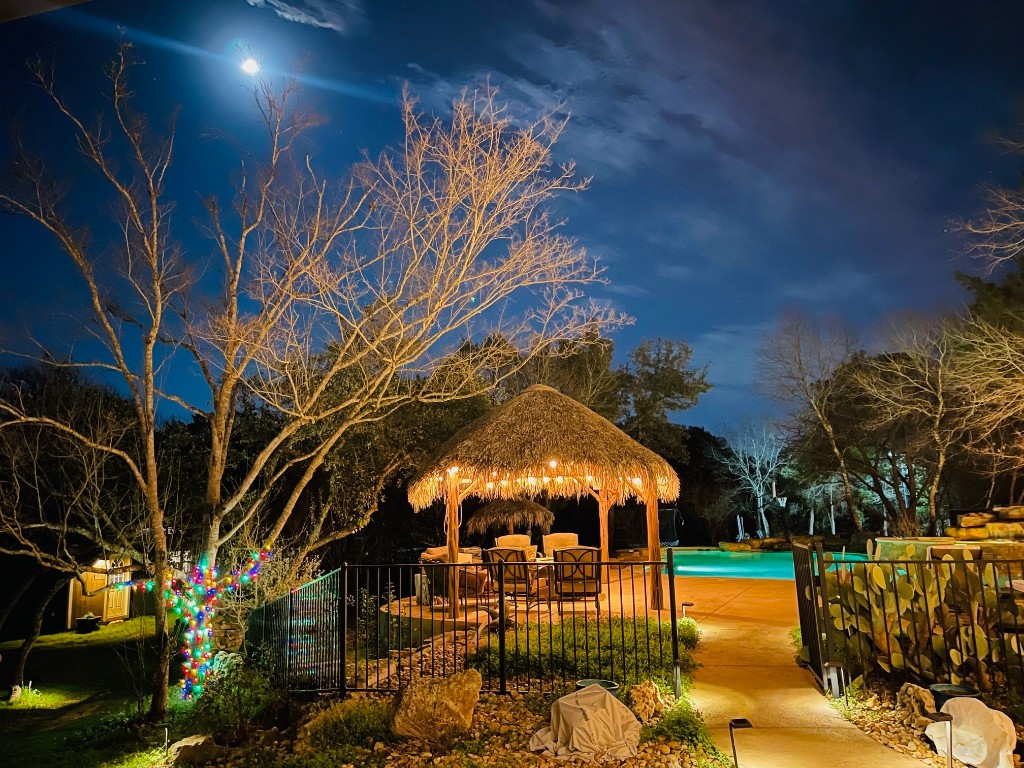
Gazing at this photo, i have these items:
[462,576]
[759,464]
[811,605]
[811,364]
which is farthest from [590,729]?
[759,464]

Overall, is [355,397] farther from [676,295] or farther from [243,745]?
A: [676,295]

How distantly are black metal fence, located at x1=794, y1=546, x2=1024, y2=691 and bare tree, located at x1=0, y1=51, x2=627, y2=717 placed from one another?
5.46m

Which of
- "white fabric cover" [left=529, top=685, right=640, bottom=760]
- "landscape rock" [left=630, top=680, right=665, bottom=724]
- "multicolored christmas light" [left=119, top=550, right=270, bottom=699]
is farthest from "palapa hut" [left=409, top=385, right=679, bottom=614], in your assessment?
"white fabric cover" [left=529, top=685, right=640, bottom=760]

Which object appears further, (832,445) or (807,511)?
(807,511)

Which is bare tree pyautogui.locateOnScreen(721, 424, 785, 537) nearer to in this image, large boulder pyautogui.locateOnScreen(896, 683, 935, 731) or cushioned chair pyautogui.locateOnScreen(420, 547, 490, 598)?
cushioned chair pyautogui.locateOnScreen(420, 547, 490, 598)

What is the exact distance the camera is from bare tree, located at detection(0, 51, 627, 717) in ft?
Answer: 27.3

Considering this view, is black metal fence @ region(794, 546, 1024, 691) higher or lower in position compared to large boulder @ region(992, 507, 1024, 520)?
lower

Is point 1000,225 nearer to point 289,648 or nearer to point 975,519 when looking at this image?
point 975,519

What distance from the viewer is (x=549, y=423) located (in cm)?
1166

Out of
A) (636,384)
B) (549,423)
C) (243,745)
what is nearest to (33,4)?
(243,745)

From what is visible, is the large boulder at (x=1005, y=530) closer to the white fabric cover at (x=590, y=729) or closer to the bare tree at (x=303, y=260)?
the bare tree at (x=303, y=260)

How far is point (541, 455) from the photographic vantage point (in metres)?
11.0

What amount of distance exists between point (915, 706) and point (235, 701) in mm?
6365

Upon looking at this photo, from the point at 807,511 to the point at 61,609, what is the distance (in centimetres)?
2839
